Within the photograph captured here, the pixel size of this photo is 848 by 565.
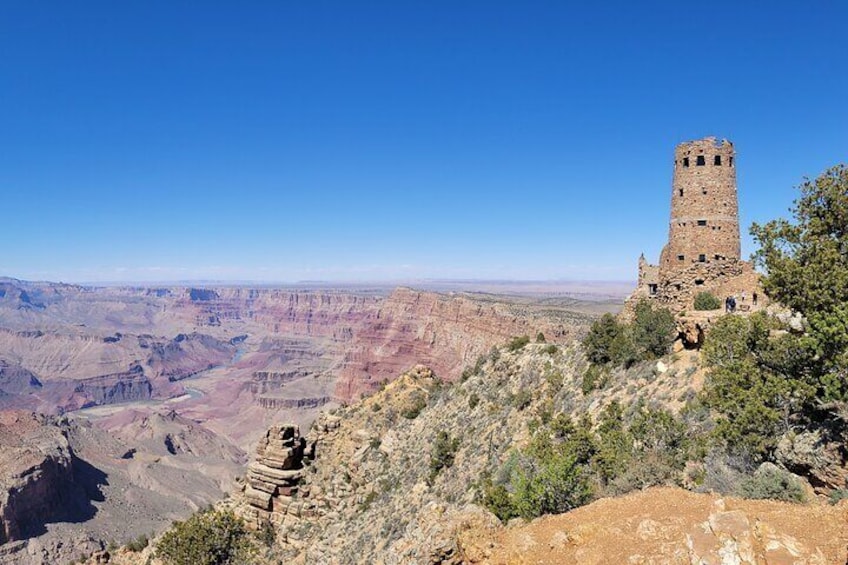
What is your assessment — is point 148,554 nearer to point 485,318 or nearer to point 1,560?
point 1,560

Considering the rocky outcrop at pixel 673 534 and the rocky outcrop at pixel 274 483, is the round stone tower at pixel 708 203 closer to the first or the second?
the rocky outcrop at pixel 673 534

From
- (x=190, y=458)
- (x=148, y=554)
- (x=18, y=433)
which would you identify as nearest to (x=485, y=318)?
(x=190, y=458)

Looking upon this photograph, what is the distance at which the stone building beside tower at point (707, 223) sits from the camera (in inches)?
896

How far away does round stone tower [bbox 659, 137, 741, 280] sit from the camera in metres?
22.8

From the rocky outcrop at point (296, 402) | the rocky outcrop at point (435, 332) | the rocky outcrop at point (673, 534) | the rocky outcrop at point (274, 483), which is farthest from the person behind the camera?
the rocky outcrop at point (296, 402)

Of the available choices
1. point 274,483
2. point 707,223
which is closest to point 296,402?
point 274,483

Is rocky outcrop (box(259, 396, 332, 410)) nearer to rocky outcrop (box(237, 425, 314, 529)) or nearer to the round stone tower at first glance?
rocky outcrop (box(237, 425, 314, 529))

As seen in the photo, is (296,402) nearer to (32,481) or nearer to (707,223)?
(32,481)

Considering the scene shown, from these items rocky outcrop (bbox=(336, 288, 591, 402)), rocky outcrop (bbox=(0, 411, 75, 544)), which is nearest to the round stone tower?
rocky outcrop (bbox=(336, 288, 591, 402))

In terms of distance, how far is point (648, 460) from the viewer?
13695mm

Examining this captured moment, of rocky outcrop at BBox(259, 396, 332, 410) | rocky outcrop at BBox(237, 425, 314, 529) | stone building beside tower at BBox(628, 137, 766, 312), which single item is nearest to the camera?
stone building beside tower at BBox(628, 137, 766, 312)

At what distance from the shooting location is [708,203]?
22797mm

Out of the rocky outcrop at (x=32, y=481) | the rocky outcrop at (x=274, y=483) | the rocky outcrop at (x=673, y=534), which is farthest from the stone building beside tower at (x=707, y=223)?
the rocky outcrop at (x=32, y=481)

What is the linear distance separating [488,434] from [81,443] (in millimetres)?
107756
